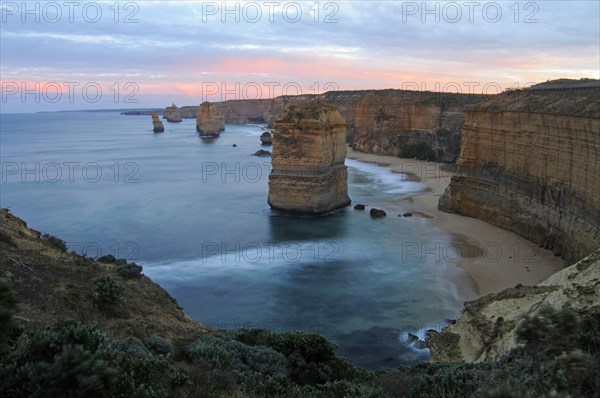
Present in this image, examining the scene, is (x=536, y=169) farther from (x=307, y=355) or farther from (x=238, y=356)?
(x=238, y=356)

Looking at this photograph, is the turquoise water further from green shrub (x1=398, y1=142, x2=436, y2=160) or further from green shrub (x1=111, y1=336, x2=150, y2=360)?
Answer: green shrub (x1=398, y1=142, x2=436, y2=160)

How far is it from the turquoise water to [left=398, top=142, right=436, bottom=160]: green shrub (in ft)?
39.0

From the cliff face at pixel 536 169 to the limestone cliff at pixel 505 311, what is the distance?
743 centimetres

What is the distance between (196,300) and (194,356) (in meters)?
10.6

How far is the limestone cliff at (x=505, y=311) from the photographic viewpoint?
9914 millimetres

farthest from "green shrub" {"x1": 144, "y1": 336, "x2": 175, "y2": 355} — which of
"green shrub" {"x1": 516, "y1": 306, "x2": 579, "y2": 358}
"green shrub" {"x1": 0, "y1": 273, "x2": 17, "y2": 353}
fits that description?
"green shrub" {"x1": 516, "y1": 306, "x2": 579, "y2": 358}

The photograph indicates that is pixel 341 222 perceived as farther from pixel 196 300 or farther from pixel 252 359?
pixel 252 359

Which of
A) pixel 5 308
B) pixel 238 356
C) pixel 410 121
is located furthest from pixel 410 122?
pixel 5 308

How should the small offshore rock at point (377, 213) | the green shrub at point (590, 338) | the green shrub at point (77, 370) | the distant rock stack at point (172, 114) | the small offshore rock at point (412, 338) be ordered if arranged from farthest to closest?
the distant rock stack at point (172, 114)
the small offshore rock at point (377, 213)
the small offshore rock at point (412, 338)
the green shrub at point (590, 338)
the green shrub at point (77, 370)

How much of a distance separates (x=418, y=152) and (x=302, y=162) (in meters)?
36.0

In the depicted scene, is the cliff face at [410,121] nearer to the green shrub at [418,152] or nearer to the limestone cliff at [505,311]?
the green shrub at [418,152]

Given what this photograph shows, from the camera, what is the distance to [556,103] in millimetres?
23203

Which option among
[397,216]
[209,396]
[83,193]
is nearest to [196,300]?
[209,396]

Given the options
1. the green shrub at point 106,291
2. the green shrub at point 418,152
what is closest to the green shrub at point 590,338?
the green shrub at point 106,291
